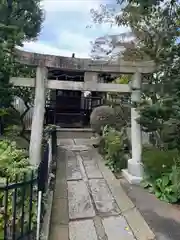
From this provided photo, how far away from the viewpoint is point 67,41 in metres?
11.5

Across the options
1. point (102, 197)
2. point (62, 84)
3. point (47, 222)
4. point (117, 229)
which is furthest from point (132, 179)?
point (62, 84)

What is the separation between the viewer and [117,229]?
368 centimetres

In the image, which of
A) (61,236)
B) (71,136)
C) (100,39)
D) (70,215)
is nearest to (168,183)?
(70,215)

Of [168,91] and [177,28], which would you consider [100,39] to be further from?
[168,91]

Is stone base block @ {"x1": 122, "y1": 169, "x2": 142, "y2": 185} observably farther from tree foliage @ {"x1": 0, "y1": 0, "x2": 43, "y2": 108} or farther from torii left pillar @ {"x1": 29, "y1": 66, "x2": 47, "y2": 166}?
tree foliage @ {"x1": 0, "y1": 0, "x2": 43, "y2": 108}

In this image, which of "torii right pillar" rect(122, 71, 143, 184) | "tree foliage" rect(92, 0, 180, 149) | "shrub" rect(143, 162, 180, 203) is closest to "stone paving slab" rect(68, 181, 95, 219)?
"torii right pillar" rect(122, 71, 143, 184)

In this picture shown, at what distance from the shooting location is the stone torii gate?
540 cm

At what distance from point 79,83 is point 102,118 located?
13.4 feet

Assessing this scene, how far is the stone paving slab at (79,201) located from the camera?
4082 millimetres

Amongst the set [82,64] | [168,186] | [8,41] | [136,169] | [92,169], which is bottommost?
[92,169]

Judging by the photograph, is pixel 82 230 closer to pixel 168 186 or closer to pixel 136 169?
pixel 168 186

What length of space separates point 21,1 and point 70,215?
22.9ft

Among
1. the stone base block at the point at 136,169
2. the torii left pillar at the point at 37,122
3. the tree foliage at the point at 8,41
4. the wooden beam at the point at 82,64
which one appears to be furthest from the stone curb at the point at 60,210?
the wooden beam at the point at 82,64

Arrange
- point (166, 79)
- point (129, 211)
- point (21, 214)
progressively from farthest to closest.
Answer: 1. point (129, 211)
2. point (166, 79)
3. point (21, 214)
